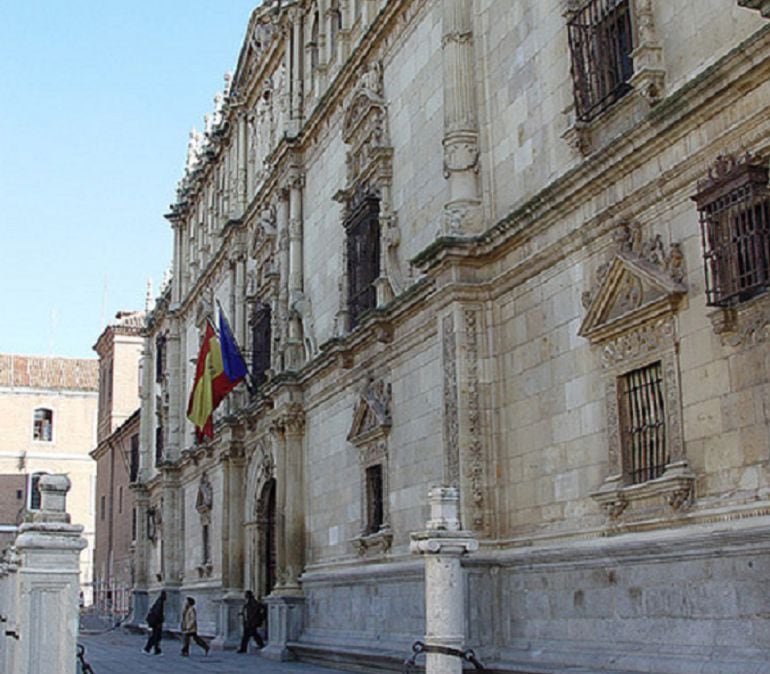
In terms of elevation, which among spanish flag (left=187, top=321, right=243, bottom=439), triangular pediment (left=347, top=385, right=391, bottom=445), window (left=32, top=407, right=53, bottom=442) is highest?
window (left=32, top=407, right=53, bottom=442)

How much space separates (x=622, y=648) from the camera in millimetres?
11453

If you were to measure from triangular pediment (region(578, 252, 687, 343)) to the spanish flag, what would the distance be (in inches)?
514

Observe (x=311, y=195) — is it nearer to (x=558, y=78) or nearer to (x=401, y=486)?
(x=401, y=486)

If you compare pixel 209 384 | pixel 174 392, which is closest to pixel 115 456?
pixel 174 392

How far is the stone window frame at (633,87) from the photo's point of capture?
11.5 meters

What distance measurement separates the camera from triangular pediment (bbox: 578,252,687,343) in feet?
36.4

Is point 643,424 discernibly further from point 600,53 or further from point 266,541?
point 266,541

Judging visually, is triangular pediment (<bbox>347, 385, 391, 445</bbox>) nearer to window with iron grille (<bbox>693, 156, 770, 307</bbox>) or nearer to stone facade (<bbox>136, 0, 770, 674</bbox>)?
stone facade (<bbox>136, 0, 770, 674</bbox>)

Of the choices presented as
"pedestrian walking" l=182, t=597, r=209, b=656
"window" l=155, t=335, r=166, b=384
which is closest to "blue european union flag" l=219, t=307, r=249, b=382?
"pedestrian walking" l=182, t=597, r=209, b=656

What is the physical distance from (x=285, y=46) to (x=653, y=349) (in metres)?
15.7

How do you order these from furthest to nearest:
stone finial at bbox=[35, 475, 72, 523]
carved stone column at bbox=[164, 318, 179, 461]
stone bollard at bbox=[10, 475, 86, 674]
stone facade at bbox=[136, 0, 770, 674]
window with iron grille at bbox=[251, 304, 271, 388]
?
carved stone column at bbox=[164, 318, 179, 461], window with iron grille at bbox=[251, 304, 271, 388], stone facade at bbox=[136, 0, 770, 674], stone finial at bbox=[35, 475, 72, 523], stone bollard at bbox=[10, 475, 86, 674]

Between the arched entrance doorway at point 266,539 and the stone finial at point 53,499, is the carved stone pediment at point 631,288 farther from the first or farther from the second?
the arched entrance doorway at point 266,539

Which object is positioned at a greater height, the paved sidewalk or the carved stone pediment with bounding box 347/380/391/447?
the carved stone pediment with bounding box 347/380/391/447

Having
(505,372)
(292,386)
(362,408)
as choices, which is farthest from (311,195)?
(505,372)
